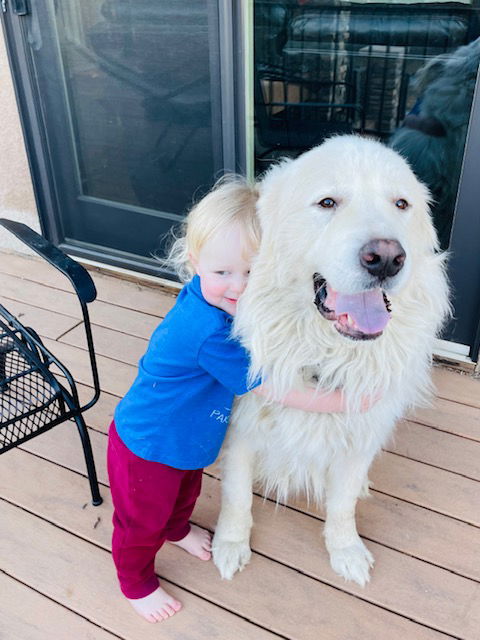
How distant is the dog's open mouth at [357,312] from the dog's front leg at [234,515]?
1.47ft

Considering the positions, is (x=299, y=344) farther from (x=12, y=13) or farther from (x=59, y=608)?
(x=12, y=13)

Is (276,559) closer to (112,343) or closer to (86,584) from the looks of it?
(86,584)

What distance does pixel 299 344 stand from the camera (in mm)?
1203

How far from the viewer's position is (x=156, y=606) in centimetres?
136

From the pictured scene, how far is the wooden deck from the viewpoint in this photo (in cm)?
135

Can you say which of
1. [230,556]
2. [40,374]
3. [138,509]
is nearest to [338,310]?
[138,509]

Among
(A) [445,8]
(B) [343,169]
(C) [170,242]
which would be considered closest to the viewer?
(B) [343,169]

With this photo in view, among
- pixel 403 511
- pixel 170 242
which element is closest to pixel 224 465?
pixel 403 511

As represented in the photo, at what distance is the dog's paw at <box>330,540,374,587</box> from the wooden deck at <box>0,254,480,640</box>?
23mm

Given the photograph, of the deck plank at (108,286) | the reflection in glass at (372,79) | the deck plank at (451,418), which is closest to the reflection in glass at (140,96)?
the reflection in glass at (372,79)

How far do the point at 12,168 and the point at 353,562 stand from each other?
2528 millimetres

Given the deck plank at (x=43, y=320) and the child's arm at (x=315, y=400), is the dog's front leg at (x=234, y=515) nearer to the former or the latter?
the child's arm at (x=315, y=400)

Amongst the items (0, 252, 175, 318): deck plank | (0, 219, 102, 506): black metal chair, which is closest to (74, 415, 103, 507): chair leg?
(0, 219, 102, 506): black metal chair

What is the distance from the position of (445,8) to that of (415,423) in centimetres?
158
